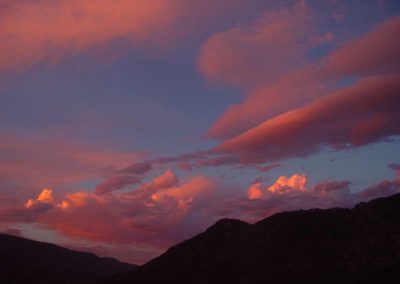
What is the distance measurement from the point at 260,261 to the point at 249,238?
2136 cm

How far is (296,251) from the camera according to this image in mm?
118500

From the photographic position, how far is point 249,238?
477 ft

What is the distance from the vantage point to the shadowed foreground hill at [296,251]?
99356mm

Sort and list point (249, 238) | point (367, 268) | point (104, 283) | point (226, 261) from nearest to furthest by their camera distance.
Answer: point (367, 268)
point (226, 261)
point (249, 238)
point (104, 283)

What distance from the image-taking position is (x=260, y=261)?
4892 inches

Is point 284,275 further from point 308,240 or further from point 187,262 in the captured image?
point 187,262

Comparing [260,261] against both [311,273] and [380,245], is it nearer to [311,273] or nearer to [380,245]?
[311,273]

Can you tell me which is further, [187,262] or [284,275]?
[187,262]

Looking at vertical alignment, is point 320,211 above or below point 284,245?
above

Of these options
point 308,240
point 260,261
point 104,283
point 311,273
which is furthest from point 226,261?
point 104,283

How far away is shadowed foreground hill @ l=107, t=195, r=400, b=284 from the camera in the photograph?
326ft

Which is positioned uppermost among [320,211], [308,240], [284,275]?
[320,211]

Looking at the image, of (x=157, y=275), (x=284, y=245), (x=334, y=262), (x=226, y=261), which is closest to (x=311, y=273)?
(x=334, y=262)

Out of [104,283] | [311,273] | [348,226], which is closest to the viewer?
[311,273]
